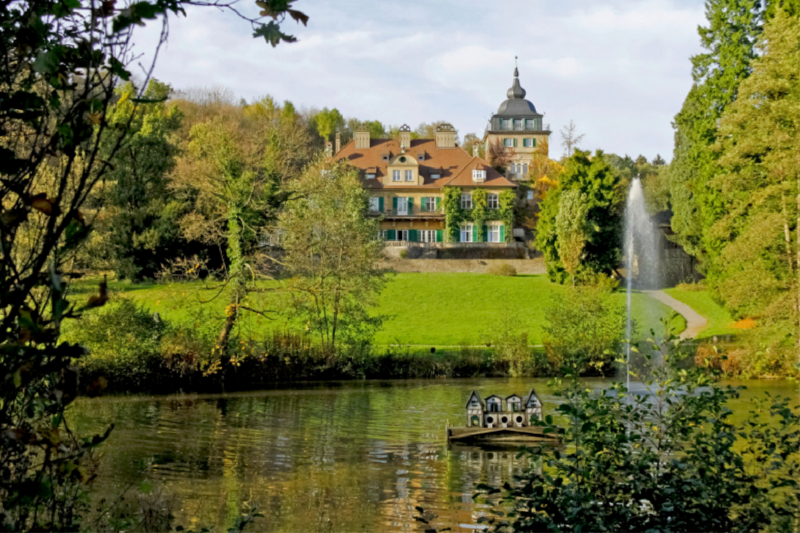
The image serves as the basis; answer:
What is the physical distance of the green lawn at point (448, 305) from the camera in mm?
29578

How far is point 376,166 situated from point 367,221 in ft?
98.9

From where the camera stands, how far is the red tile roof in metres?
54.5

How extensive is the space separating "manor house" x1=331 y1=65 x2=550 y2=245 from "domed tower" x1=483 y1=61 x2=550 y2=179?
20.2 meters

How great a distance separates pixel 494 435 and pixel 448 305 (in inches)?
920

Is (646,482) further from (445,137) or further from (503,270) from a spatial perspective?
(445,137)

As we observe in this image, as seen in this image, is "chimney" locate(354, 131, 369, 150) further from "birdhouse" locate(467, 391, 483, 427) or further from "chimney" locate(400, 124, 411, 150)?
"birdhouse" locate(467, 391, 483, 427)

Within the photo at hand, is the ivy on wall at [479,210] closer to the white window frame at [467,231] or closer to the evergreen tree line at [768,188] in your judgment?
the white window frame at [467,231]

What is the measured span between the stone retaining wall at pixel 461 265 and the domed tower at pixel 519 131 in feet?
99.5

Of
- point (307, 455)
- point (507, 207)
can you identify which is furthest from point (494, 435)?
point (507, 207)

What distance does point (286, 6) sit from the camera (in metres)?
2.72

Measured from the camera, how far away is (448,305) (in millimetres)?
38062

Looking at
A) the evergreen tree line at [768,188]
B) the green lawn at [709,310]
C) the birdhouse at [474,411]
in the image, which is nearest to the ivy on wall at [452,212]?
the green lawn at [709,310]

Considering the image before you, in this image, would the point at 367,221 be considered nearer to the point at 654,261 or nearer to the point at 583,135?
the point at 654,261

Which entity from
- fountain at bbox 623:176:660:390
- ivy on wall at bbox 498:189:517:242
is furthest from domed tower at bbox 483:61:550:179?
fountain at bbox 623:176:660:390
